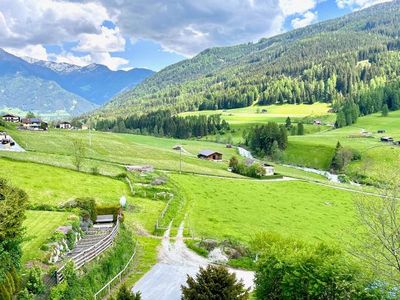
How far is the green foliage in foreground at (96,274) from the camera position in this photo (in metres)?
26.4

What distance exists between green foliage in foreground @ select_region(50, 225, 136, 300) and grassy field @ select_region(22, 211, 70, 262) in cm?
364

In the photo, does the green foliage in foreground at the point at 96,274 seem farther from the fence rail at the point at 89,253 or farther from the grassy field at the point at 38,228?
the grassy field at the point at 38,228

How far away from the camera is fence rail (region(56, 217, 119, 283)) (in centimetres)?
2694

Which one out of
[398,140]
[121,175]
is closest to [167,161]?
[121,175]

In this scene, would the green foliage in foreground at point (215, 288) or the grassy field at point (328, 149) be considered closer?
the green foliage in foreground at point (215, 288)

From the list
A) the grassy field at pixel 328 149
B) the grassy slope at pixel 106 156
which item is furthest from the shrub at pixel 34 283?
the grassy field at pixel 328 149

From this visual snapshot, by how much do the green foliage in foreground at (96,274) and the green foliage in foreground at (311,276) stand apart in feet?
39.6

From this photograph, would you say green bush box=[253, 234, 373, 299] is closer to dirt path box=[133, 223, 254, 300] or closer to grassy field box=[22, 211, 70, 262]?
dirt path box=[133, 223, 254, 300]

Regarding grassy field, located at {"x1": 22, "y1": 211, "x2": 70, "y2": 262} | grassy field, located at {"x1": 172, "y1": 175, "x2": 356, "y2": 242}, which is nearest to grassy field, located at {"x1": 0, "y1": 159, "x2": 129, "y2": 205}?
grassy field, located at {"x1": 22, "y1": 211, "x2": 70, "y2": 262}

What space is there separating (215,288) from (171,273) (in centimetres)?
1427

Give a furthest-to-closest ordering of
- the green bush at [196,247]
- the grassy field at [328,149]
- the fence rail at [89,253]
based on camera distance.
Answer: the grassy field at [328,149] < the green bush at [196,247] < the fence rail at [89,253]

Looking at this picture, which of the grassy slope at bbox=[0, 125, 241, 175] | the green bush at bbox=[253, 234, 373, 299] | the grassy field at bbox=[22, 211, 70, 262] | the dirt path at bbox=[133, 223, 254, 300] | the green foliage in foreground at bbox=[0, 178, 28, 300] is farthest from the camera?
the grassy slope at bbox=[0, 125, 241, 175]

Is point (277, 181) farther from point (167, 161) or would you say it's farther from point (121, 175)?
point (121, 175)

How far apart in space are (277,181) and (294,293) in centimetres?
8663
